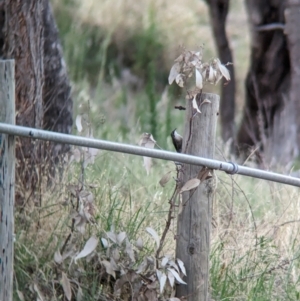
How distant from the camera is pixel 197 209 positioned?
3023 millimetres

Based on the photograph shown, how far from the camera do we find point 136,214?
365 centimetres

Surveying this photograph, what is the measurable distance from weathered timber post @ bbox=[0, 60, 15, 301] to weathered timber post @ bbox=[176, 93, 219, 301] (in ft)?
2.31

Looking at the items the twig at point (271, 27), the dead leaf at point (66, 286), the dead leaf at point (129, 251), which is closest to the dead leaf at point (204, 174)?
the dead leaf at point (129, 251)

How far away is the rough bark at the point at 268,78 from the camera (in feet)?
24.5

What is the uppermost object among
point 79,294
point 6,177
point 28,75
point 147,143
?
point 28,75

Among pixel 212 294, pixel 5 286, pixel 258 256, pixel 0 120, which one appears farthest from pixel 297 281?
pixel 0 120

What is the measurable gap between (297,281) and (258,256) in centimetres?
23

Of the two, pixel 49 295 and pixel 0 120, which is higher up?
pixel 0 120

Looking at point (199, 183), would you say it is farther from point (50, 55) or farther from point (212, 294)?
point (50, 55)

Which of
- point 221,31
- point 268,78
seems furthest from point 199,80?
point 221,31

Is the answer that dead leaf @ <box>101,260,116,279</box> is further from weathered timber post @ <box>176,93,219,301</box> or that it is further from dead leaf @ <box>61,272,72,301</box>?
weathered timber post @ <box>176,93,219,301</box>

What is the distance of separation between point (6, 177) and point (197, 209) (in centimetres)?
79

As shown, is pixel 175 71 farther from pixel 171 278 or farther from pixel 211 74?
pixel 171 278

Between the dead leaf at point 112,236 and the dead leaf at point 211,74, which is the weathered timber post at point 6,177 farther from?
the dead leaf at point 211,74
